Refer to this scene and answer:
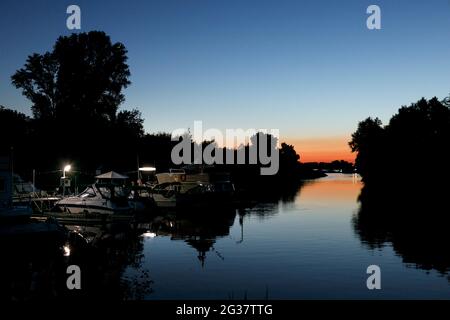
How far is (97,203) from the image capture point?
4878 cm

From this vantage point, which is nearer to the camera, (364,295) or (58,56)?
(364,295)

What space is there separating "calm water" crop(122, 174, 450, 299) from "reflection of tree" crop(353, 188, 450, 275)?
99cm

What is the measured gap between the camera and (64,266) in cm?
2680

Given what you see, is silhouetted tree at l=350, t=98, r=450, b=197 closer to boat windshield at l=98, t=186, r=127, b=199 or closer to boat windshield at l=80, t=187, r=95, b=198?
boat windshield at l=98, t=186, r=127, b=199

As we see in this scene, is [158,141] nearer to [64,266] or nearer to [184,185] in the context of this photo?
[184,185]

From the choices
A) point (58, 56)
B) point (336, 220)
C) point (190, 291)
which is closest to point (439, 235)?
point (336, 220)

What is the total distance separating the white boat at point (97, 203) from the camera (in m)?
48.5

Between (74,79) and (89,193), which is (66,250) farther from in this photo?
(74,79)

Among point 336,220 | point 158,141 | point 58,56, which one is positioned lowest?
point 336,220

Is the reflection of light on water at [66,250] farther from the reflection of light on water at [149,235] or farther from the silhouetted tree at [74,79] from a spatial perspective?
the silhouetted tree at [74,79]

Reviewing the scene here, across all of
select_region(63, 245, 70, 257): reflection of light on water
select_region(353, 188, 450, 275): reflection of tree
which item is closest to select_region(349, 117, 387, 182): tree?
select_region(353, 188, 450, 275): reflection of tree

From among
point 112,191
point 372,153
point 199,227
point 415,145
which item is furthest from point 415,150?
point 112,191
